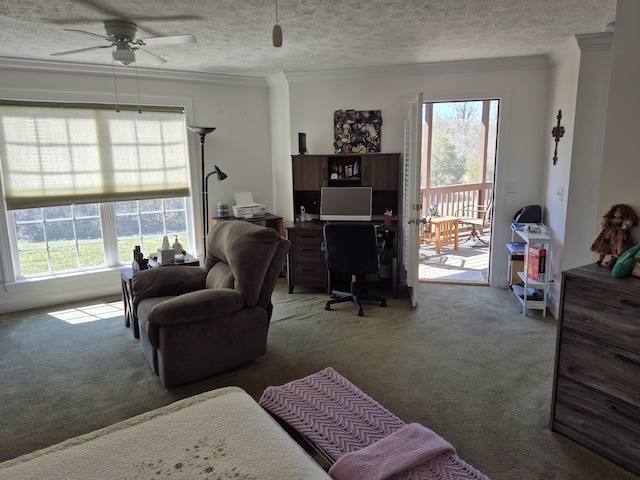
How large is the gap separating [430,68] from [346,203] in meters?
1.65

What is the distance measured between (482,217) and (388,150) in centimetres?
362

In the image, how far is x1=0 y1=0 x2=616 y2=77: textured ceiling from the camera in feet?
8.86

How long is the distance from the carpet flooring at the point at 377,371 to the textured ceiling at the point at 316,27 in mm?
2348

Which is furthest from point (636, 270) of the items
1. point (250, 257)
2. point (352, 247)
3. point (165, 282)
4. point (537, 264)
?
point (165, 282)

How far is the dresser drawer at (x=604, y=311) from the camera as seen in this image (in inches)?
75.5

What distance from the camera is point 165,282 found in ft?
10.6

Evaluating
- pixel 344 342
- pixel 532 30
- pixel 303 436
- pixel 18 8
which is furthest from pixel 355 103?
pixel 303 436

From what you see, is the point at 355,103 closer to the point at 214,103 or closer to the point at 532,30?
the point at 214,103

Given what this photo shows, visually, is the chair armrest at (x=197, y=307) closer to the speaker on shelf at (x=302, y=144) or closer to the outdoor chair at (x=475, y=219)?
the speaker on shelf at (x=302, y=144)

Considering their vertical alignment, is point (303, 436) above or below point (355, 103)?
below

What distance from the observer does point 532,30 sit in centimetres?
335

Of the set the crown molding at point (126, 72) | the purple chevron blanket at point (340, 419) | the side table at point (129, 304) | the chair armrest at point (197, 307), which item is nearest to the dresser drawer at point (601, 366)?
the purple chevron blanket at point (340, 419)

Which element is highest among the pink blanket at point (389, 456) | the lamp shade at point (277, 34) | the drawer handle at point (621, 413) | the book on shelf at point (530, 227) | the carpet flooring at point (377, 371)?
the lamp shade at point (277, 34)

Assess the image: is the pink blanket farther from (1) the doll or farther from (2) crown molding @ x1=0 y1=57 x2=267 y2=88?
(2) crown molding @ x1=0 y1=57 x2=267 y2=88
